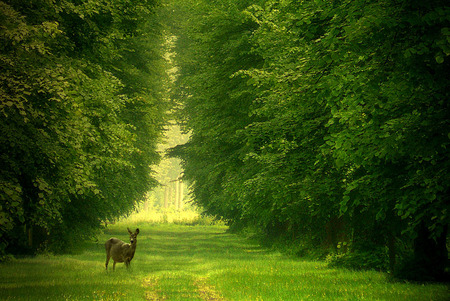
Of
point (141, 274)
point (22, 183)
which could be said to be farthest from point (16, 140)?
point (141, 274)

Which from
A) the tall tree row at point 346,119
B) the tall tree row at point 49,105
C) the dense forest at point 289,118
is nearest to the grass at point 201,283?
the dense forest at point 289,118

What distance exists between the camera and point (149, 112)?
79.3 ft

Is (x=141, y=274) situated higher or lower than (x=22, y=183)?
lower

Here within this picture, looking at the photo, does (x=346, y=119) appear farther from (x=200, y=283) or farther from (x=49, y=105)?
(x=200, y=283)

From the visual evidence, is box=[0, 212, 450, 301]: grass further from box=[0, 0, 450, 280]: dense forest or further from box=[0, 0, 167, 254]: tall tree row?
box=[0, 0, 167, 254]: tall tree row

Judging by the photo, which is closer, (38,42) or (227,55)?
(38,42)

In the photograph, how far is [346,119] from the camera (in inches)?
363

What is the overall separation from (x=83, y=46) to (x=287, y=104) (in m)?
6.07

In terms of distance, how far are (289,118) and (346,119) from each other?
4.13 metres

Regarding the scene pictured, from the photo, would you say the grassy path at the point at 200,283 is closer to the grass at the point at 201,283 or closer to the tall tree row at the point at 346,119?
the grass at the point at 201,283

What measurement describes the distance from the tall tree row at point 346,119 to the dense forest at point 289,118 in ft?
0.14

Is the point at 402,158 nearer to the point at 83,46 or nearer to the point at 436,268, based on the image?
the point at 436,268

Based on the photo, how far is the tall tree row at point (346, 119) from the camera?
8414 mm

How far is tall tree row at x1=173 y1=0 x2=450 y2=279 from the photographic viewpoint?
8414 mm
